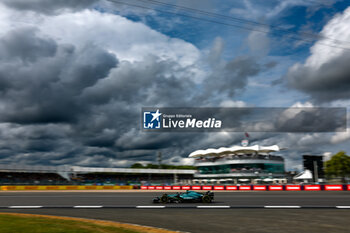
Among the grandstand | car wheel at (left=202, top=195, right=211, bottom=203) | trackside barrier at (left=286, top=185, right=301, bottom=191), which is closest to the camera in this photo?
car wheel at (left=202, top=195, right=211, bottom=203)

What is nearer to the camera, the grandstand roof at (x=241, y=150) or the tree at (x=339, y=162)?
the tree at (x=339, y=162)

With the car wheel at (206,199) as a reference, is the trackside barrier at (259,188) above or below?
below

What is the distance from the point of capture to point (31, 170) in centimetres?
9050

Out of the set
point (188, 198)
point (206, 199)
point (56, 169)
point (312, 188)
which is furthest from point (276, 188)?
point (56, 169)

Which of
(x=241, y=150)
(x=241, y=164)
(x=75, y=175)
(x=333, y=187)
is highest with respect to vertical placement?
(x=241, y=150)

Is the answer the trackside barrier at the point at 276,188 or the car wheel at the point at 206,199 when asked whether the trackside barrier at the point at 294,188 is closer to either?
the trackside barrier at the point at 276,188

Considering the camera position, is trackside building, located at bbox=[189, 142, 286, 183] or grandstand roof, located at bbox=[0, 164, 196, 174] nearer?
grandstand roof, located at bbox=[0, 164, 196, 174]

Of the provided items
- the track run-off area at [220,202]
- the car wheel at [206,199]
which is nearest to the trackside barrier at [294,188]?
the track run-off area at [220,202]

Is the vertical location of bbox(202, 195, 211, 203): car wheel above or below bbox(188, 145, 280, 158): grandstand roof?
below

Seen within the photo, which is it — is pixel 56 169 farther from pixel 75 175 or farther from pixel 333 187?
pixel 333 187

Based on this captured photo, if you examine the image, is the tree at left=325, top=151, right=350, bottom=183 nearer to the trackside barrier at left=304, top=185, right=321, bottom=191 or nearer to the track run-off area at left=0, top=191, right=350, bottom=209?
the trackside barrier at left=304, top=185, right=321, bottom=191

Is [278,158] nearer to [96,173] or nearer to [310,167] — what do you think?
[310,167]

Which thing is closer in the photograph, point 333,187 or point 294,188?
point 333,187

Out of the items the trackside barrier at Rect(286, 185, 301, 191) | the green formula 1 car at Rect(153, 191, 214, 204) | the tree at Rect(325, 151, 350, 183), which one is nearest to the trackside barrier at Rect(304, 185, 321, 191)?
the trackside barrier at Rect(286, 185, 301, 191)
